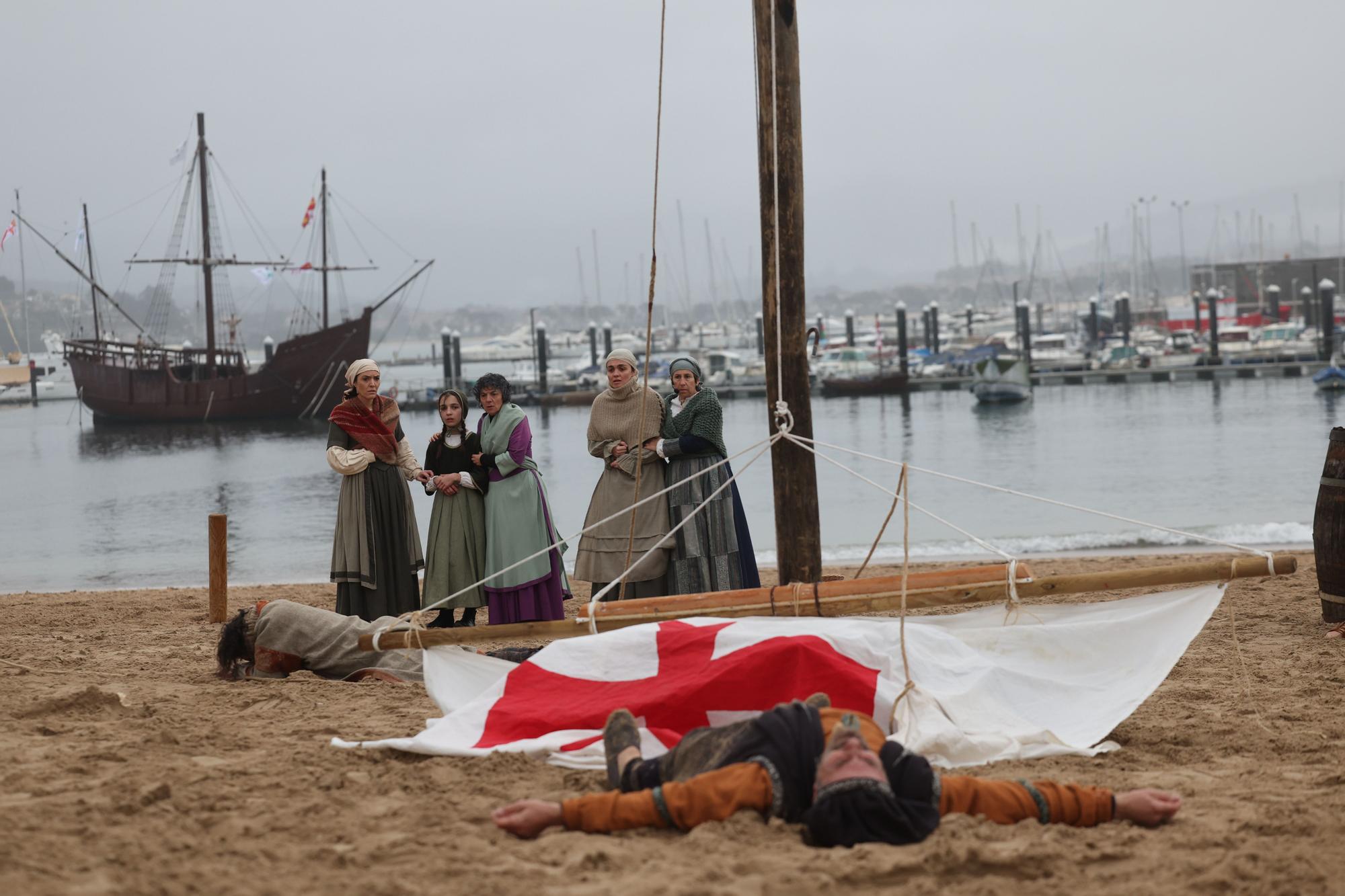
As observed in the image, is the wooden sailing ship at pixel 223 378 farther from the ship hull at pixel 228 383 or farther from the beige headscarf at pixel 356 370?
the beige headscarf at pixel 356 370

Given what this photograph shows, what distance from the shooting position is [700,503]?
5.40 metres

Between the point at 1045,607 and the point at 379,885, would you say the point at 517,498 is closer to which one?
the point at 1045,607

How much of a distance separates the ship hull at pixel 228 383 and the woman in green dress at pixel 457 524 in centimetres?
4269

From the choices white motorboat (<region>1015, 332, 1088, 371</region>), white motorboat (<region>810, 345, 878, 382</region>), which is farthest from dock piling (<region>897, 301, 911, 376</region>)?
white motorboat (<region>1015, 332, 1088, 371</region>)

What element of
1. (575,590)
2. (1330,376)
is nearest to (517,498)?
(575,590)

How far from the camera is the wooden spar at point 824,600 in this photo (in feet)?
11.5

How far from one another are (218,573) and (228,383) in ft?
146

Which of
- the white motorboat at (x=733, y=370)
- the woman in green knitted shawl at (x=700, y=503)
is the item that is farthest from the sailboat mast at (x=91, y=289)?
the woman in green knitted shawl at (x=700, y=503)

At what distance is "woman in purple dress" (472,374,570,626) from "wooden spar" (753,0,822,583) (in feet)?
4.08

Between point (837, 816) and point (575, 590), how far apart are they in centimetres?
593

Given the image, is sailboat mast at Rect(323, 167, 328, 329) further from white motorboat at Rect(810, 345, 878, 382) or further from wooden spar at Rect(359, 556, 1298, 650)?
wooden spar at Rect(359, 556, 1298, 650)

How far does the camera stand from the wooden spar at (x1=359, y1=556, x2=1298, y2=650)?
3514mm

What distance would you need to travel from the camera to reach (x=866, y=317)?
5472 inches

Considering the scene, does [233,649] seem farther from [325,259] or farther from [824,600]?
[325,259]
